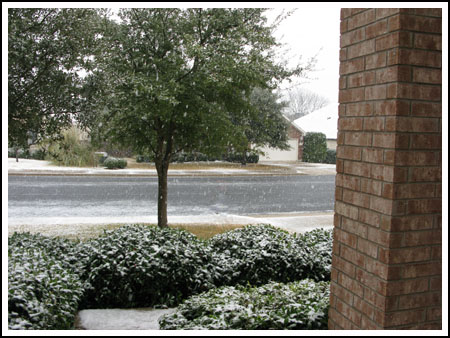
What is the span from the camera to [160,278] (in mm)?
4371

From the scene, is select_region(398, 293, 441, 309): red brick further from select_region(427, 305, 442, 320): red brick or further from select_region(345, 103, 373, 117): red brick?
select_region(345, 103, 373, 117): red brick

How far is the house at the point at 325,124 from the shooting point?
120 ft

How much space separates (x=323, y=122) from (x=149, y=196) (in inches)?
1062

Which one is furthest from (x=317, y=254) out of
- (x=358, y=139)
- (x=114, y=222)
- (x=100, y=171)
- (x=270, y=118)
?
(x=270, y=118)

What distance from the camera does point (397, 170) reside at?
222 cm

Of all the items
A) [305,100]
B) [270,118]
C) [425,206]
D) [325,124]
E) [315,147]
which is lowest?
[425,206]

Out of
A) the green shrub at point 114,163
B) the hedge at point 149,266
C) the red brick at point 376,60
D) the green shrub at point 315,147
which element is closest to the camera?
the red brick at point 376,60

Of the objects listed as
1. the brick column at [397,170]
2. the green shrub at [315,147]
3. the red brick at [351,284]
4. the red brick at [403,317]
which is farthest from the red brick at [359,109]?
the green shrub at [315,147]

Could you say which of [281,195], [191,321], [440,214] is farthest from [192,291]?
[281,195]

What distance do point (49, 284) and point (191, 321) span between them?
122 cm

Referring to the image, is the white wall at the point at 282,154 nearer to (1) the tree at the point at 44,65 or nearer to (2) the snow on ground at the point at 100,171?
(2) the snow on ground at the point at 100,171

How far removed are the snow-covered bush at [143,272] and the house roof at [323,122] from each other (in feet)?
106

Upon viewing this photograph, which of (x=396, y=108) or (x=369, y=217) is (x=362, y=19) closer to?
(x=396, y=108)

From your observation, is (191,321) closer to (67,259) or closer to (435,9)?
(67,259)
